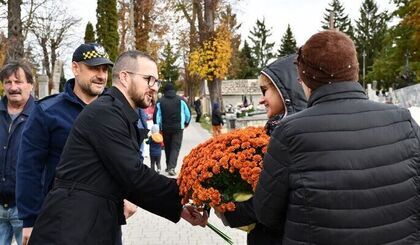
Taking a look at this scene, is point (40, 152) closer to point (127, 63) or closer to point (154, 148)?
point (127, 63)

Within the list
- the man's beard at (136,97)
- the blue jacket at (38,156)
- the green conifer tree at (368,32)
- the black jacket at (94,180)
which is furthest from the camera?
the green conifer tree at (368,32)

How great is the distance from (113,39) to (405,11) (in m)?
21.0

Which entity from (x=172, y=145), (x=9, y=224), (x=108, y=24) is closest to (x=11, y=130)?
(x=9, y=224)

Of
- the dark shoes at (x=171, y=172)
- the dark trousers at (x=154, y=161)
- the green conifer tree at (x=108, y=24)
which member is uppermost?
the green conifer tree at (x=108, y=24)

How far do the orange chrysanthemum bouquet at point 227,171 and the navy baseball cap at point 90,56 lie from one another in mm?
1280

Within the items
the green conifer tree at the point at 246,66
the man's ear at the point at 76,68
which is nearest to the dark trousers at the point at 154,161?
the man's ear at the point at 76,68

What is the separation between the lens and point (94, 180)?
10.2 ft

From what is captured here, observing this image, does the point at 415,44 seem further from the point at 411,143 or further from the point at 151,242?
the point at 411,143

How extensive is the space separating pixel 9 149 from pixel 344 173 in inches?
124

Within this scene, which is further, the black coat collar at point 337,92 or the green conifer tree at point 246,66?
the green conifer tree at point 246,66

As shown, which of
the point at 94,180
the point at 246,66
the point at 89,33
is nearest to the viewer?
the point at 94,180

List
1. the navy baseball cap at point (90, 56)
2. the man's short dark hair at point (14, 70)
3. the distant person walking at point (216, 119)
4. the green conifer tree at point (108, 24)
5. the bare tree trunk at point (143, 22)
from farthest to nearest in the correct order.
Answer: the bare tree trunk at point (143, 22), the green conifer tree at point (108, 24), the distant person walking at point (216, 119), the man's short dark hair at point (14, 70), the navy baseball cap at point (90, 56)

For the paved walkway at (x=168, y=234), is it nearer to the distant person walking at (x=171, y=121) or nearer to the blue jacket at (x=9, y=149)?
the blue jacket at (x=9, y=149)

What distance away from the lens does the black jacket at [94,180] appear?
9.97ft
